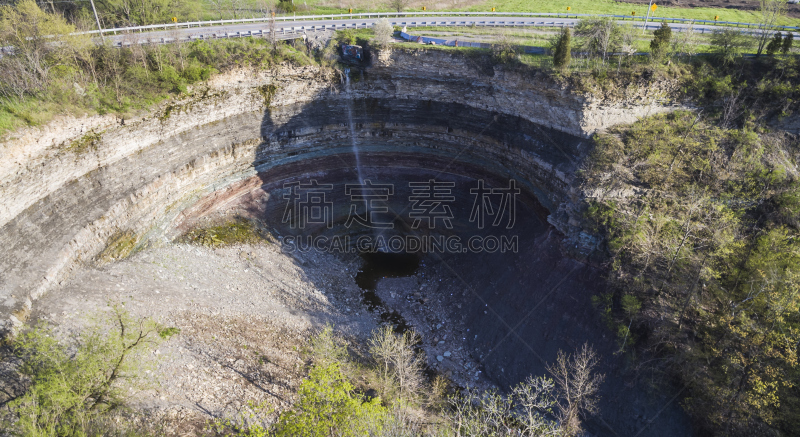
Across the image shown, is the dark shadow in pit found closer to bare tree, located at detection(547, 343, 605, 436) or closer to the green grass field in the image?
bare tree, located at detection(547, 343, 605, 436)

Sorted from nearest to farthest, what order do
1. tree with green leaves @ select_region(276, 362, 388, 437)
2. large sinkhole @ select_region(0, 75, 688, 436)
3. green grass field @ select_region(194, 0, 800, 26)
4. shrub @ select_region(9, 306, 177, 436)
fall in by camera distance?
1. tree with green leaves @ select_region(276, 362, 388, 437)
2. shrub @ select_region(9, 306, 177, 436)
3. large sinkhole @ select_region(0, 75, 688, 436)
4. green grass field @ select_region(194, 0, 800, 26)

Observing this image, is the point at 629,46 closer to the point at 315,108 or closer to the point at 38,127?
the point at 315,108

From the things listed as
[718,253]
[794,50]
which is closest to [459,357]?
[718,253]

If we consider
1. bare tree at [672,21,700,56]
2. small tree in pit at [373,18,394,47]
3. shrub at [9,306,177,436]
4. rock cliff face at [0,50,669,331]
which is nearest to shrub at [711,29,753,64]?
bare tree at [672,21,700,56]

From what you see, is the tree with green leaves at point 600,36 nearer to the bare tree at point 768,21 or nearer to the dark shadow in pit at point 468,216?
the dark shadow in pit at point 468,216

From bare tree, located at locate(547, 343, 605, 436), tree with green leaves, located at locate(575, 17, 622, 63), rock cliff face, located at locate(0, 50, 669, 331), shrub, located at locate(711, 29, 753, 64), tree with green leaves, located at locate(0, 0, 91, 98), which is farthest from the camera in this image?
tree with green leaves, located at locate(575, 17, 622, 63)

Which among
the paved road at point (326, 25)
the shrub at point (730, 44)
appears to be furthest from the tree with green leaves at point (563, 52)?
the paved road at point (326, 25)

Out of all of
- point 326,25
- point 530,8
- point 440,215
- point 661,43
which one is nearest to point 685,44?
point 661,43
